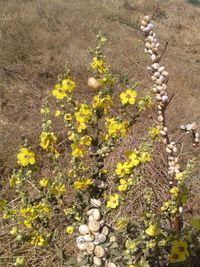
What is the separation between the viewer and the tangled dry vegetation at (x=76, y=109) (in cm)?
201

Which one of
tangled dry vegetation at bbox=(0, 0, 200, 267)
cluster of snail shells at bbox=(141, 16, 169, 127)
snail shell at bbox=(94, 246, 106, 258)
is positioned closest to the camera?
cluster of snail shells at bbox=(141, 16, 169, 127)

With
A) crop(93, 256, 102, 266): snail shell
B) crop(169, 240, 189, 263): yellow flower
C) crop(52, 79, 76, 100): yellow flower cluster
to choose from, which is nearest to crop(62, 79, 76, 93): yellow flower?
crop(52, 79, 76, 100): yellow flower cluster

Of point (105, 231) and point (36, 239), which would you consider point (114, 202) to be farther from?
point (36, 239)

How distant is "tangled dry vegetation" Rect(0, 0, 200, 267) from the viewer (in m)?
2.01

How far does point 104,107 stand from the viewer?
1.77 meters

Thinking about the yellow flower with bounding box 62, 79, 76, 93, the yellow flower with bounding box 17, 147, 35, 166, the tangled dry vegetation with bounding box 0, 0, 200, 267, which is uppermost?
the yellow flower with bounding box 62, 79, 76, 93

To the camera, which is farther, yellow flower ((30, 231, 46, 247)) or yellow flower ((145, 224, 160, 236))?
yellow flower ((30, 231, 46, 247))

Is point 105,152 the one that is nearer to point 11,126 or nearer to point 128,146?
point 128,146

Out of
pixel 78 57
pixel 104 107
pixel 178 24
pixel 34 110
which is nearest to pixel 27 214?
pixel 104 107

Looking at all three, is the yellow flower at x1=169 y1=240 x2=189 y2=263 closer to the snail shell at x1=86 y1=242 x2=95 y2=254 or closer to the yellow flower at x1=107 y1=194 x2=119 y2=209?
the yellow flower at x1=107 y1=194 x2=119 y2=209

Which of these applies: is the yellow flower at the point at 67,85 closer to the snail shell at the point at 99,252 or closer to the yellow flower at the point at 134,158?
the yellow flower at the point at 134,158

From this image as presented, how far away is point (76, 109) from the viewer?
5.75 ft

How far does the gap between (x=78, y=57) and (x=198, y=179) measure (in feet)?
10.7

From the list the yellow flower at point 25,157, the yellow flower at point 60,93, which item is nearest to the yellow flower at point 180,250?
the yellow flower at point 25,157
